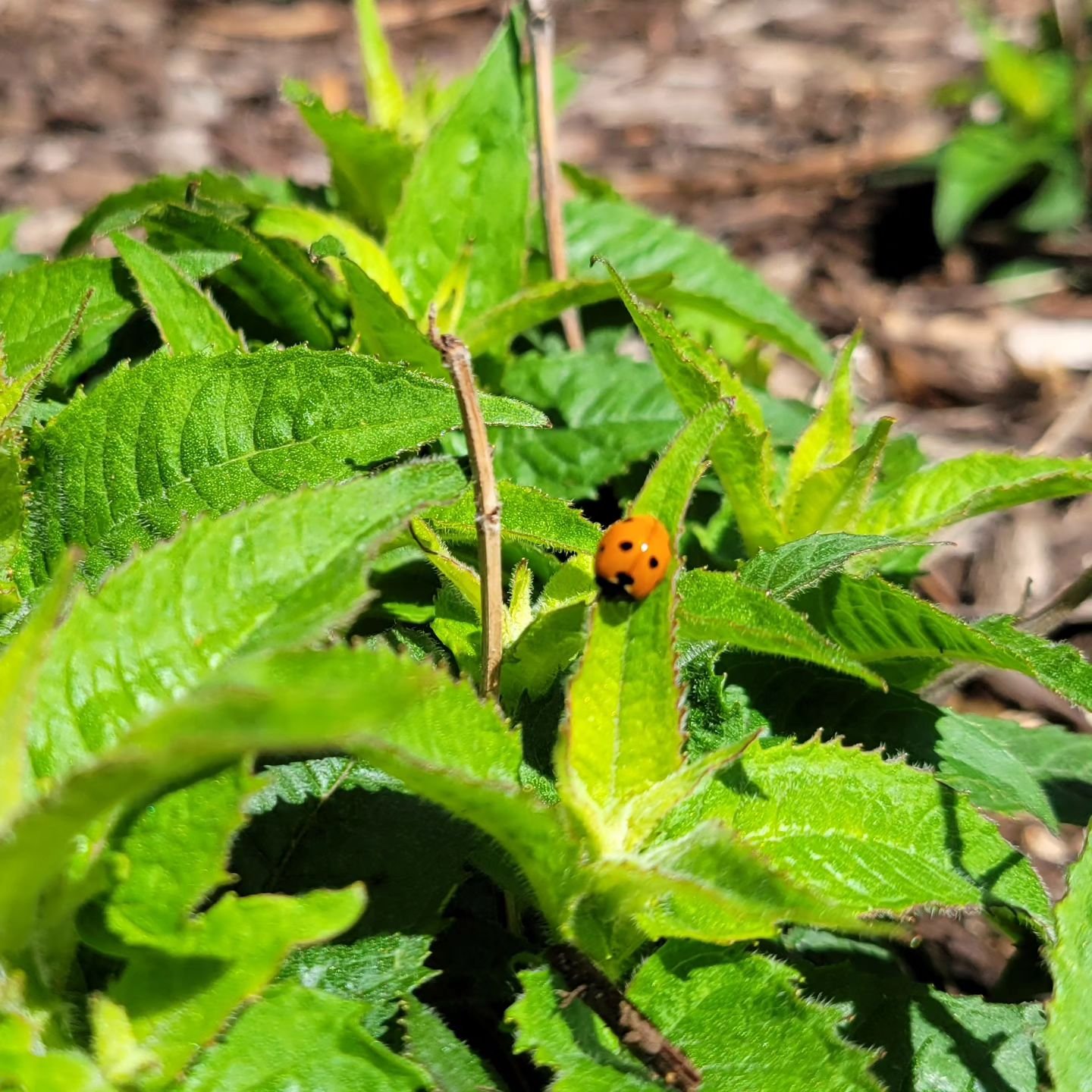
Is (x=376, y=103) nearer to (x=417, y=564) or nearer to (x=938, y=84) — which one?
(x=417, y=564)

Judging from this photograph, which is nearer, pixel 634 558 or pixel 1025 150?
pixel 634 558

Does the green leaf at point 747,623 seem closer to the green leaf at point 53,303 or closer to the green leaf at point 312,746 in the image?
the green leaf at point 312,746

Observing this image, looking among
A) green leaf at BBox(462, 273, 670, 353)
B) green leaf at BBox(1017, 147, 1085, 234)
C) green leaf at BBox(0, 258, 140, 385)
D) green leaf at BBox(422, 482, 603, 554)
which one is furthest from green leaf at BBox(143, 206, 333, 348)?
green leaf at BBox(1017, 147, 1085, 234)

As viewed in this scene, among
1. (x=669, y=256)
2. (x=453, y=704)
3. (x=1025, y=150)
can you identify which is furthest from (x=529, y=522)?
(x=1025, y=150)

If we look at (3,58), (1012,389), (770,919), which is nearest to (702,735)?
(770,919)

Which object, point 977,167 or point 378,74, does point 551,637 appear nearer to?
point 378,74

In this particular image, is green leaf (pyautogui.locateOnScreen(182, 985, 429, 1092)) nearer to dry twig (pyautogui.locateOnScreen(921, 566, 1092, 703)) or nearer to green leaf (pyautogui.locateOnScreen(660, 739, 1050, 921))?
green leaf (pyautogui.locateOnScreen(660, 739, 1050, 921))
